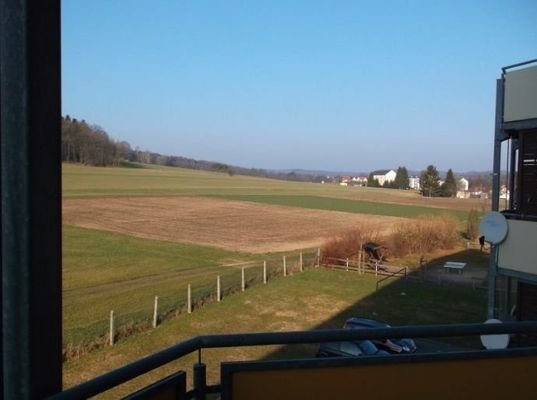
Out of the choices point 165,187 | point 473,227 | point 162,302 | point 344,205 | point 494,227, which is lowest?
point 162,302

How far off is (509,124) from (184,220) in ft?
139

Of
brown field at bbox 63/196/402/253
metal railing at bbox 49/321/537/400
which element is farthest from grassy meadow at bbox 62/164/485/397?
metal railing at bbox 49/321/537/400

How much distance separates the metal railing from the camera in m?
1.51

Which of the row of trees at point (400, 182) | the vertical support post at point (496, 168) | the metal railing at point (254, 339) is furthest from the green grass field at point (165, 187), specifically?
the metal railing at point (254, 339)

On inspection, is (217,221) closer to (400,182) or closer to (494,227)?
(494,227)

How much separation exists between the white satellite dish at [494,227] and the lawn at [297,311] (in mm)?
6443

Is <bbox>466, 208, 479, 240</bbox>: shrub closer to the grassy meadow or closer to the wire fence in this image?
the grassy meadow

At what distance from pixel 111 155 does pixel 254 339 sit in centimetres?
9687

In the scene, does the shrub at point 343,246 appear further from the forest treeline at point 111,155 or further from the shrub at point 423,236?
the forest treeline at point 111,155

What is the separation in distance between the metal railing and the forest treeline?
161 ft

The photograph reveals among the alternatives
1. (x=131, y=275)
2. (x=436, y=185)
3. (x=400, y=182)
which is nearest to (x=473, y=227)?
(x=131, y=275)

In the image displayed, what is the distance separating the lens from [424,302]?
22594 mm

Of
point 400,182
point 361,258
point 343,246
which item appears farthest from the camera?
point 400,182

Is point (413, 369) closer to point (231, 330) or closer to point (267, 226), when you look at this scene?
point (231, 330)
